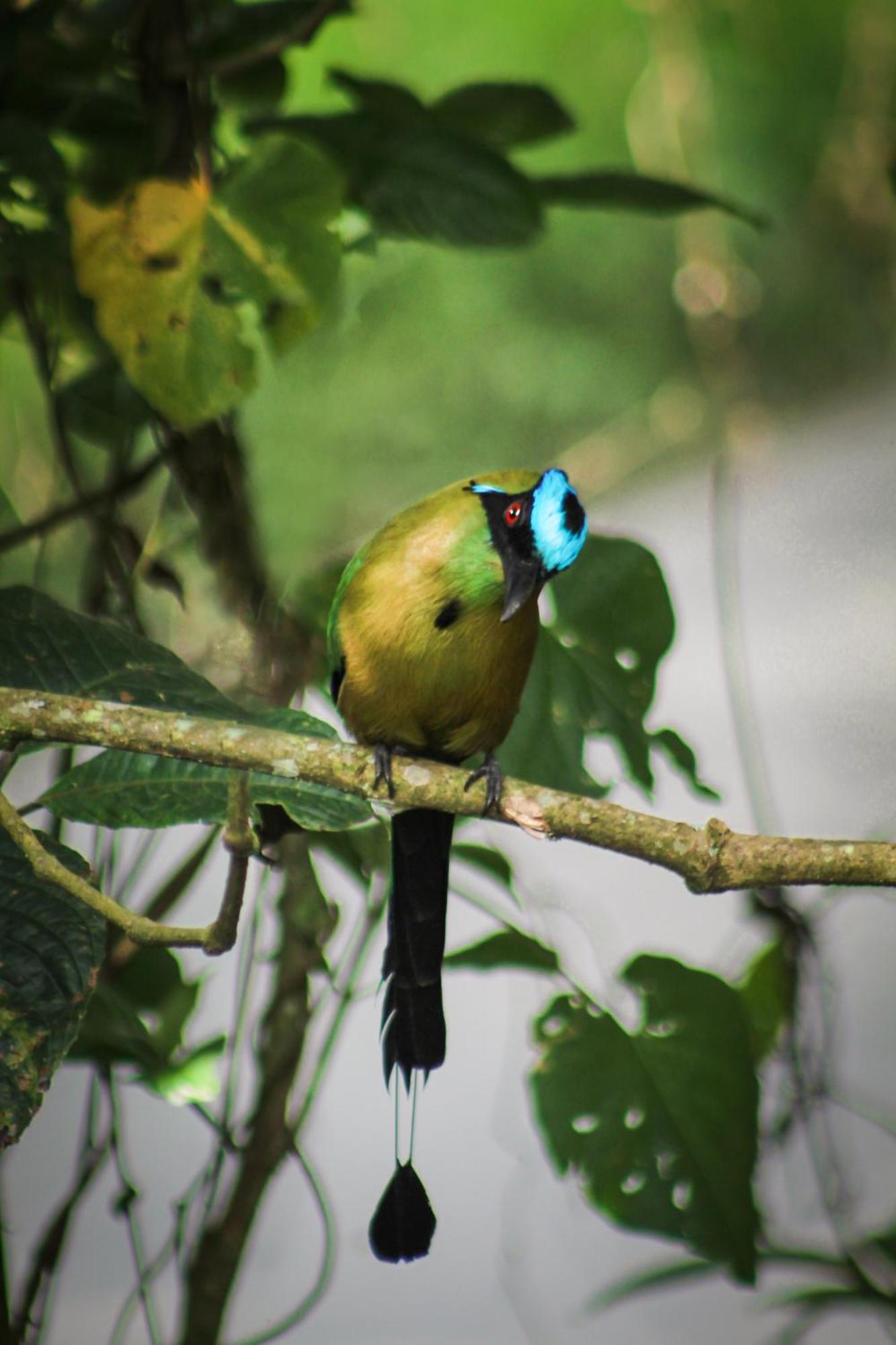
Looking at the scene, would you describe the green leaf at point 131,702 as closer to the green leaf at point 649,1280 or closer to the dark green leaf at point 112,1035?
the dark green leaf at point 112,1035

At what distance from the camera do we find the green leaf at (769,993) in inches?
59.1

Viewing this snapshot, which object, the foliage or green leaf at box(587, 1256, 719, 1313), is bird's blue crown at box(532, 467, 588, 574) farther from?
green leaf at box(587, 1256, 719, 1313)

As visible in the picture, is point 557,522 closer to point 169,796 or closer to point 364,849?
point 169,796

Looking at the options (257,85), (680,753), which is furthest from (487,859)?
(257,85)

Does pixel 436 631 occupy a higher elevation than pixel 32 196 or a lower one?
lower

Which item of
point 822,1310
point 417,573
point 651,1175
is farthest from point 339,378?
point 822,1310

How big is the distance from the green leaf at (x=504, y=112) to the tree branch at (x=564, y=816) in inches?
31.4

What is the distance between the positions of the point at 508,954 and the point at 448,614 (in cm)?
38

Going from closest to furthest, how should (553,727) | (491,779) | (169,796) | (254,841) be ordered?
(254,841) → (169,796) → (491,779) → (553,727)

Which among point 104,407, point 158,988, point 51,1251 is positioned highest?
point 104,407

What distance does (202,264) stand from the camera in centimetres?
112

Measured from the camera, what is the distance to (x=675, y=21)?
1851 millimetres

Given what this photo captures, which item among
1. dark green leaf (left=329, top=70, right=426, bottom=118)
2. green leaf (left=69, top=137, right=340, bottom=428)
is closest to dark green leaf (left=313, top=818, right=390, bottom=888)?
green leaf (left=69, top=137, right=340, bottom=428)

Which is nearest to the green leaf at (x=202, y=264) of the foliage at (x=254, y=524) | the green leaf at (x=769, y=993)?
the foliage at (x=254, y=524)
